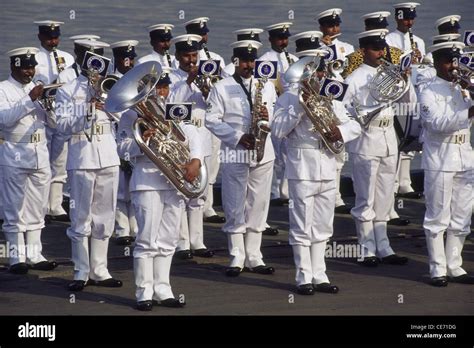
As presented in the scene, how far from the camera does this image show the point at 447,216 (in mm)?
17234

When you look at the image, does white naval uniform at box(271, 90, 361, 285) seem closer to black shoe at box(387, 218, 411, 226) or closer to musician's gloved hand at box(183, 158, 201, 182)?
musician's gloved hand at box(183, 158, 201, 182)

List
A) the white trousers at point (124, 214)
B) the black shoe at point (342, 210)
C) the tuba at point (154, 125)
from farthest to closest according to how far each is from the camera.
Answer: the black shoe at point (342, 210)
the white trousers at point (124, 214)
the tuba at point (154, 125)

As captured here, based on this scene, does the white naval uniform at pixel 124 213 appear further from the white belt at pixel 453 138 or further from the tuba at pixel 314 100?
the white belt at pixel 453 138

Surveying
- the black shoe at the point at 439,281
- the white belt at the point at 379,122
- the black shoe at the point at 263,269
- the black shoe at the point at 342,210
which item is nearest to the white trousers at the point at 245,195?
the black shoe at the point at 263,269

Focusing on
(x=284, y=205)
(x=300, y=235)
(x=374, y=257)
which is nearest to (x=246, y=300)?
(x=300, y=235)

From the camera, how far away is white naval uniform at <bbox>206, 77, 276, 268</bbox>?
58.0 ft

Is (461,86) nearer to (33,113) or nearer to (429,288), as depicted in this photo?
(429,288)

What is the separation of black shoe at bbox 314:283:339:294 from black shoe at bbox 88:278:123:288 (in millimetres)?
1934

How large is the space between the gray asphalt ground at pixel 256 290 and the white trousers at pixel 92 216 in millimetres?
264

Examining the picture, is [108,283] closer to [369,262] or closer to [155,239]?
[155,239]

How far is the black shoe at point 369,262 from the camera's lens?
18.1m

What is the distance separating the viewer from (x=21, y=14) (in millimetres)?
31625

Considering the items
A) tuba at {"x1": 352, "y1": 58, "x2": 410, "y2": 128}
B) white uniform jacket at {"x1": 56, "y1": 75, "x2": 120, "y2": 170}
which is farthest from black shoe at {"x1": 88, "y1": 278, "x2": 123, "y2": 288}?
tuba at {"x1": 352, "y1": 58, "x2": 410, "y2": 128}

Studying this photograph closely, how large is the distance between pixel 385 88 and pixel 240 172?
1.72m
